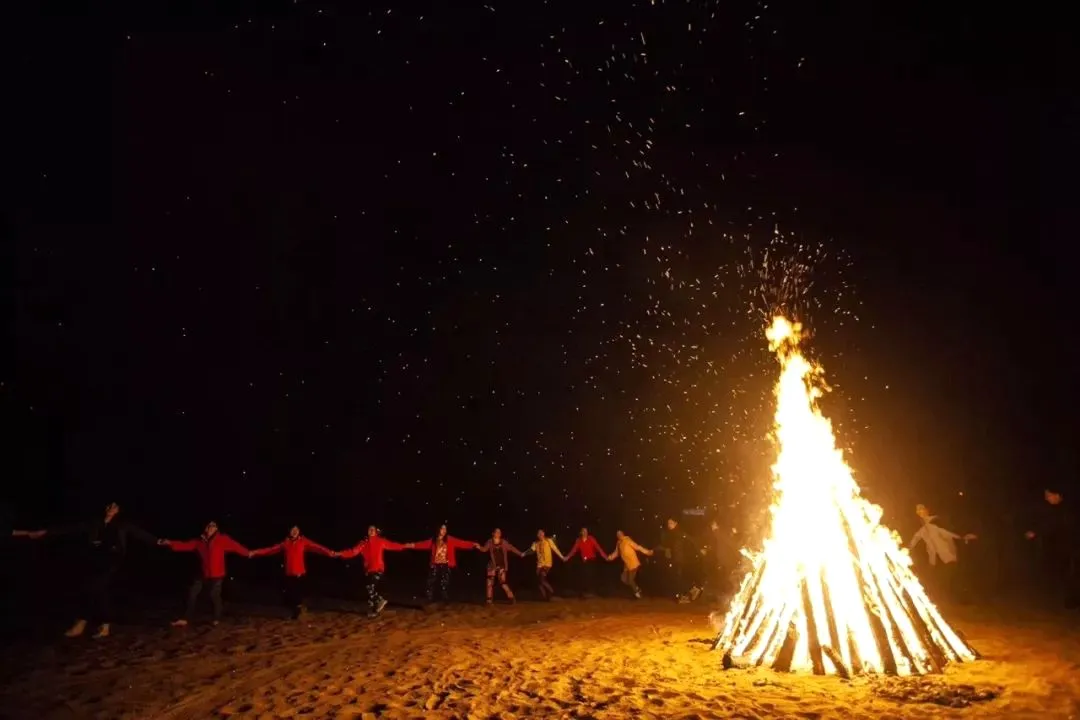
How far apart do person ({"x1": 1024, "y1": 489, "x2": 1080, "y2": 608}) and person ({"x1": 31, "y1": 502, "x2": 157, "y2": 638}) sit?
1473cm

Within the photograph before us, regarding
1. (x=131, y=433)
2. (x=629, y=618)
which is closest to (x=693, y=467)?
(x=629, y=618)

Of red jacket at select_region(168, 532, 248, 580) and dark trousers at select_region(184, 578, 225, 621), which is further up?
red jacket at select_region(168, 532, 248, 580)

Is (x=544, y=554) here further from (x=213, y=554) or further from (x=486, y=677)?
(x=486, y=677)

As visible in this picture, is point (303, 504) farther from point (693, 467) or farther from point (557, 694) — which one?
point (557, 694)

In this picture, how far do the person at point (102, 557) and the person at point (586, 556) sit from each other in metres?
8.72

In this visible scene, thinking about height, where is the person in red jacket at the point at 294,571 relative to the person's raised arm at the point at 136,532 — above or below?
below

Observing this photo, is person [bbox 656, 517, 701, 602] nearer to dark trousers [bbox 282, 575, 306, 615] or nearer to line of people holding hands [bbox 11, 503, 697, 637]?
line of people holding hands [bbox 11, 503, 697, 637]

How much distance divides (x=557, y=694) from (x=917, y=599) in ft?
14.5

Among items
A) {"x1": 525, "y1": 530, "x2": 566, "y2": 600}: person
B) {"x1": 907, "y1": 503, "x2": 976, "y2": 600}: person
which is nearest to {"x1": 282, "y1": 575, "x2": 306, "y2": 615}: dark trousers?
{"x1": 525, "y1": 530, "x2": 566, "y2": 600}: person

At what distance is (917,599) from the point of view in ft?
28.2

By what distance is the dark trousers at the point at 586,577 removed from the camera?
55.1 ft

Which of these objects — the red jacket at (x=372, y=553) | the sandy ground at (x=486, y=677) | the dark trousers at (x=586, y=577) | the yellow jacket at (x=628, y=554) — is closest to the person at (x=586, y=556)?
the dark trousers at (x=586, y=577)

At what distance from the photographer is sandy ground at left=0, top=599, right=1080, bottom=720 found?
693 centimetres

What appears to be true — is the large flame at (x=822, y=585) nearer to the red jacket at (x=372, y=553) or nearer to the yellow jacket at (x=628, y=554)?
the yellow jacket at (x=628, y=554)
